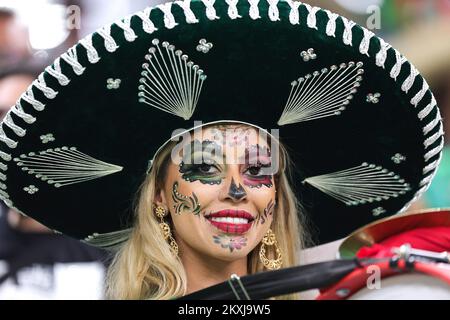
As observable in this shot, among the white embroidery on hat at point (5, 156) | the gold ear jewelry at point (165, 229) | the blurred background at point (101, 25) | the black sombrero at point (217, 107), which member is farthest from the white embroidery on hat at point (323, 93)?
the blurred background at point (101, 25)

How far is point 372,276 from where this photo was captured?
1.57 metres

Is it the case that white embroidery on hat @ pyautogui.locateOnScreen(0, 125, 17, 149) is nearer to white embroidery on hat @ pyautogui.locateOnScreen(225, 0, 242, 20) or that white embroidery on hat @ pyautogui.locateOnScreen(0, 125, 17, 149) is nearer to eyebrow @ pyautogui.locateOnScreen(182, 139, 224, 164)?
eyebrow @ pyautogui.locateOnScreen(182, 139, 224, 164)

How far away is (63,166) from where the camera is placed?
2342 millimetres

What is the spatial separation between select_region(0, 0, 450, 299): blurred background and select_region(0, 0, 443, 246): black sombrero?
0.77 m

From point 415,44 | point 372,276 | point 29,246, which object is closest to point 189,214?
point 372,276

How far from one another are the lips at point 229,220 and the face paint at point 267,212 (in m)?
0.08

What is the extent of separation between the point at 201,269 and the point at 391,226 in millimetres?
779

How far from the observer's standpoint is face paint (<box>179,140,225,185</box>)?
2.28 meters

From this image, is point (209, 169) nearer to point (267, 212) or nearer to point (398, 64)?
point (267, 212)

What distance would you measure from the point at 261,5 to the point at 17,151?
790 millimetres

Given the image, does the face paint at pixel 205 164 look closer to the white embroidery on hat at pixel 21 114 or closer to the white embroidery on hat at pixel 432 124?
the white embroidery on hat at pixel 21 114

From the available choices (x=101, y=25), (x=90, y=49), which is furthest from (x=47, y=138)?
(x=101, y=25)

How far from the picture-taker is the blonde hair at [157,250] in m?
2.37
